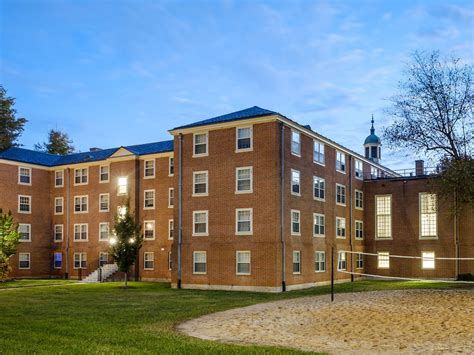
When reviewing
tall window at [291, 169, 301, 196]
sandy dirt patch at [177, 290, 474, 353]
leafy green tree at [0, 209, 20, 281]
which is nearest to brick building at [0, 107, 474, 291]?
tall window at [291, 169, 301, 196]

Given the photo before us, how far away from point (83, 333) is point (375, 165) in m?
40.4

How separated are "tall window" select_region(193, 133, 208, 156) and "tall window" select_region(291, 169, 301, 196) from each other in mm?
5887

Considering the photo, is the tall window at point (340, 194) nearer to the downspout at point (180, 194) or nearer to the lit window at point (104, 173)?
the downspout at point (180, 194)

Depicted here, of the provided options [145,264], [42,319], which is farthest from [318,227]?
[42,319]

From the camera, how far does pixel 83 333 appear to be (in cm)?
1438

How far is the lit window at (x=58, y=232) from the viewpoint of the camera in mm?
49119

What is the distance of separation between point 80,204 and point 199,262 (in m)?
18.3

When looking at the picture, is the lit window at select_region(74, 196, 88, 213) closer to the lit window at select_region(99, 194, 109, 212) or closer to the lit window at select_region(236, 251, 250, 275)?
the lit window at select_region(99, 194, 109, 212)

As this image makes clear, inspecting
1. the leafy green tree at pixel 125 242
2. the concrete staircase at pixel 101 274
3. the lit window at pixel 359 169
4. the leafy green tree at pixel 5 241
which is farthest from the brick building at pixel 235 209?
the leafy green tree at pixel 5 241

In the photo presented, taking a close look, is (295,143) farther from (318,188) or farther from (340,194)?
(340,194)

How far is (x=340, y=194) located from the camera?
138 ft

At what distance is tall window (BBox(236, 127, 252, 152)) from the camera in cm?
3353

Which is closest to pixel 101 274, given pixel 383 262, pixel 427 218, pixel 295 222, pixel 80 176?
pixel 80 176

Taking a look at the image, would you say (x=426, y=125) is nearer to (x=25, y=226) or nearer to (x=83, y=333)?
(x=83, y=333)
